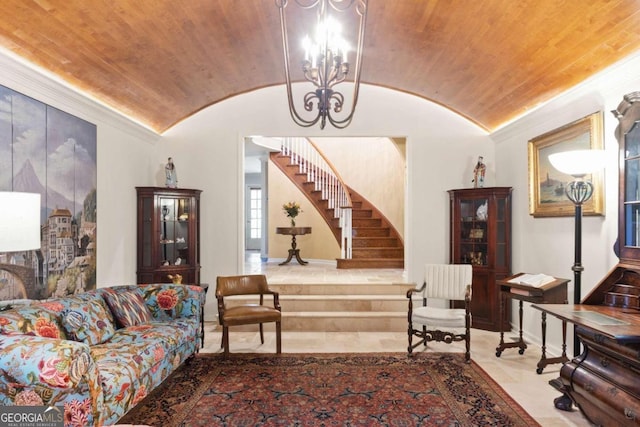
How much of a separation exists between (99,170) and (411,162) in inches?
154

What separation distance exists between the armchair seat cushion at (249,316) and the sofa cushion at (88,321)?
1.07 m

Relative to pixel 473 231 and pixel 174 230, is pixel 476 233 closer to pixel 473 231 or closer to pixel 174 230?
pixel 473 231

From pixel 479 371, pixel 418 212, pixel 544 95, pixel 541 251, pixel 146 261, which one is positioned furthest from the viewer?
pixel 418 212

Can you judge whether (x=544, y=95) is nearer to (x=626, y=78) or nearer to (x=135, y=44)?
(x=626, y=78)

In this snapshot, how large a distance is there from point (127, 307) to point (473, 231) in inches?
165

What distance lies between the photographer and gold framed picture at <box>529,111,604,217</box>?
3.50 metres

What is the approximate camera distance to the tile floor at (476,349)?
3023mm

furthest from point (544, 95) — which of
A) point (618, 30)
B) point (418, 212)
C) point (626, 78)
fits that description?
point (418, 212)

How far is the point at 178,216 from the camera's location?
529 centimetres

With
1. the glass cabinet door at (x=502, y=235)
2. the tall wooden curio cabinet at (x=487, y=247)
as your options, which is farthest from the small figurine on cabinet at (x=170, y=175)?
the glass cabinet door at (x=502, y=235)

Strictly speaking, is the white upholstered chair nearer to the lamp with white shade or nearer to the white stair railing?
the lamp with white shade

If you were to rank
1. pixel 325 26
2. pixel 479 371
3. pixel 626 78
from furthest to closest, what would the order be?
pixel 479 371
pixel 626 78
pixel 325 26

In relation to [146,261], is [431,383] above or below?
below

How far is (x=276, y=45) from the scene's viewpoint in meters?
4.24
